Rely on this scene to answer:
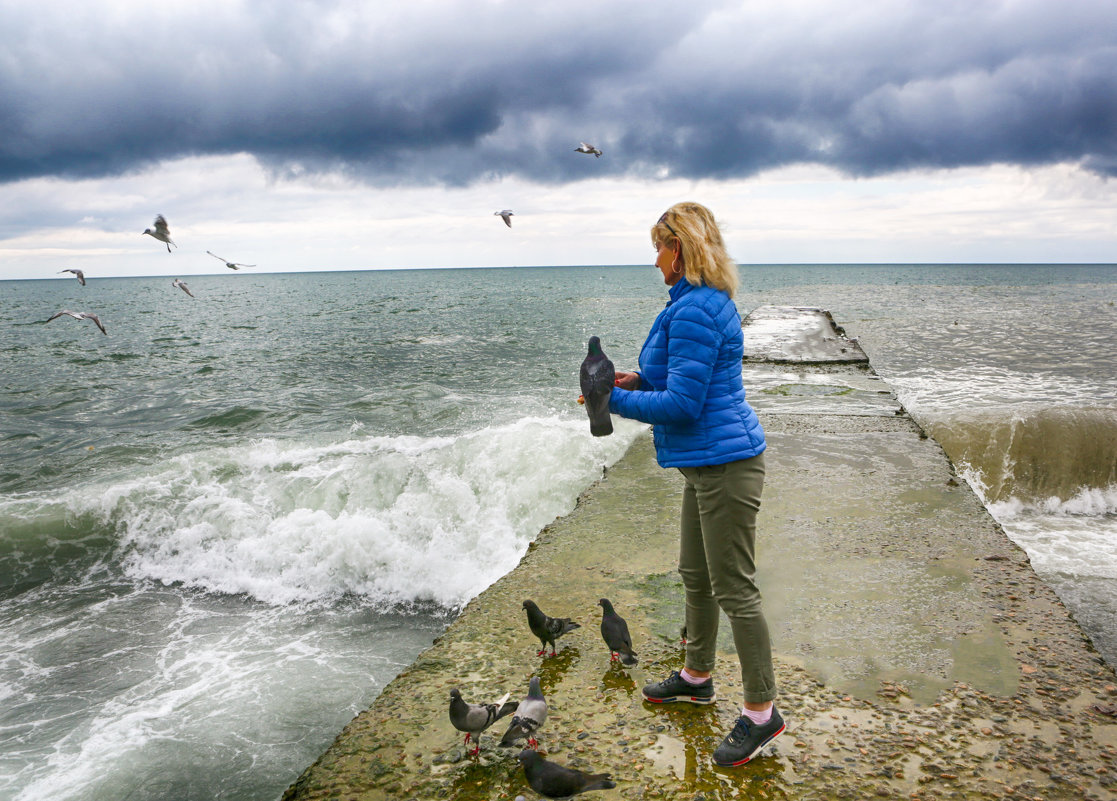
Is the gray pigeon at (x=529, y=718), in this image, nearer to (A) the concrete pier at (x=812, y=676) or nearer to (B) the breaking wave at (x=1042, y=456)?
(A) the concrete pier at (x=812, y=676)

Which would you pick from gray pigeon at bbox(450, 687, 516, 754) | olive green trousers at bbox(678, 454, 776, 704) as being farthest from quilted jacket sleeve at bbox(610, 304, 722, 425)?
gray pigeon at bbox(450, 687, 516, 754)

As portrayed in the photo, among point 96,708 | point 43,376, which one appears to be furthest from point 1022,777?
point 43,376

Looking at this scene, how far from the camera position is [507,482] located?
9.18 m

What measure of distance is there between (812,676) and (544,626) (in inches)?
55.2

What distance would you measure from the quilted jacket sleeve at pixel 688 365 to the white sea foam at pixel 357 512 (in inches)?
195

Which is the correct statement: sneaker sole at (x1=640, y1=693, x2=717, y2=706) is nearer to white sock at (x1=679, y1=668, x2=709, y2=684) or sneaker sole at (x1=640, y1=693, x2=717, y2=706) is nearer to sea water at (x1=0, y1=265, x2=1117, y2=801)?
white sock at (x1=679, y1=668, x2=709, y2=684)

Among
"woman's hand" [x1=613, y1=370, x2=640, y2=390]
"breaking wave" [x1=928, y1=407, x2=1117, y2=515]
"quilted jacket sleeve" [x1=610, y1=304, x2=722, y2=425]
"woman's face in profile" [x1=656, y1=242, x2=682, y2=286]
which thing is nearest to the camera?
"quilted jacket sleeve" [x1=610, y1=304, x2=722, y2=425]

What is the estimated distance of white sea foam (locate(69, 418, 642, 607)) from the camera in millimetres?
7547

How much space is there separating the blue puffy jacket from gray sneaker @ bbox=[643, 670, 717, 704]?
1.15m

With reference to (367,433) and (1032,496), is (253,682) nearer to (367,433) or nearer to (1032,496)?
(367,433)

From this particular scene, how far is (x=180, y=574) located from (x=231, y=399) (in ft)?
38.0

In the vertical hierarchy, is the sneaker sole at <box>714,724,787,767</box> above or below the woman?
below

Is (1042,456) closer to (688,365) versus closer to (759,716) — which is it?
(759,716)

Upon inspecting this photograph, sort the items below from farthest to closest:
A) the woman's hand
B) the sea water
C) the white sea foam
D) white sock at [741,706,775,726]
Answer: the white sea foam → the sea water → the woman's hand → white sock at [741,706,775,726]
